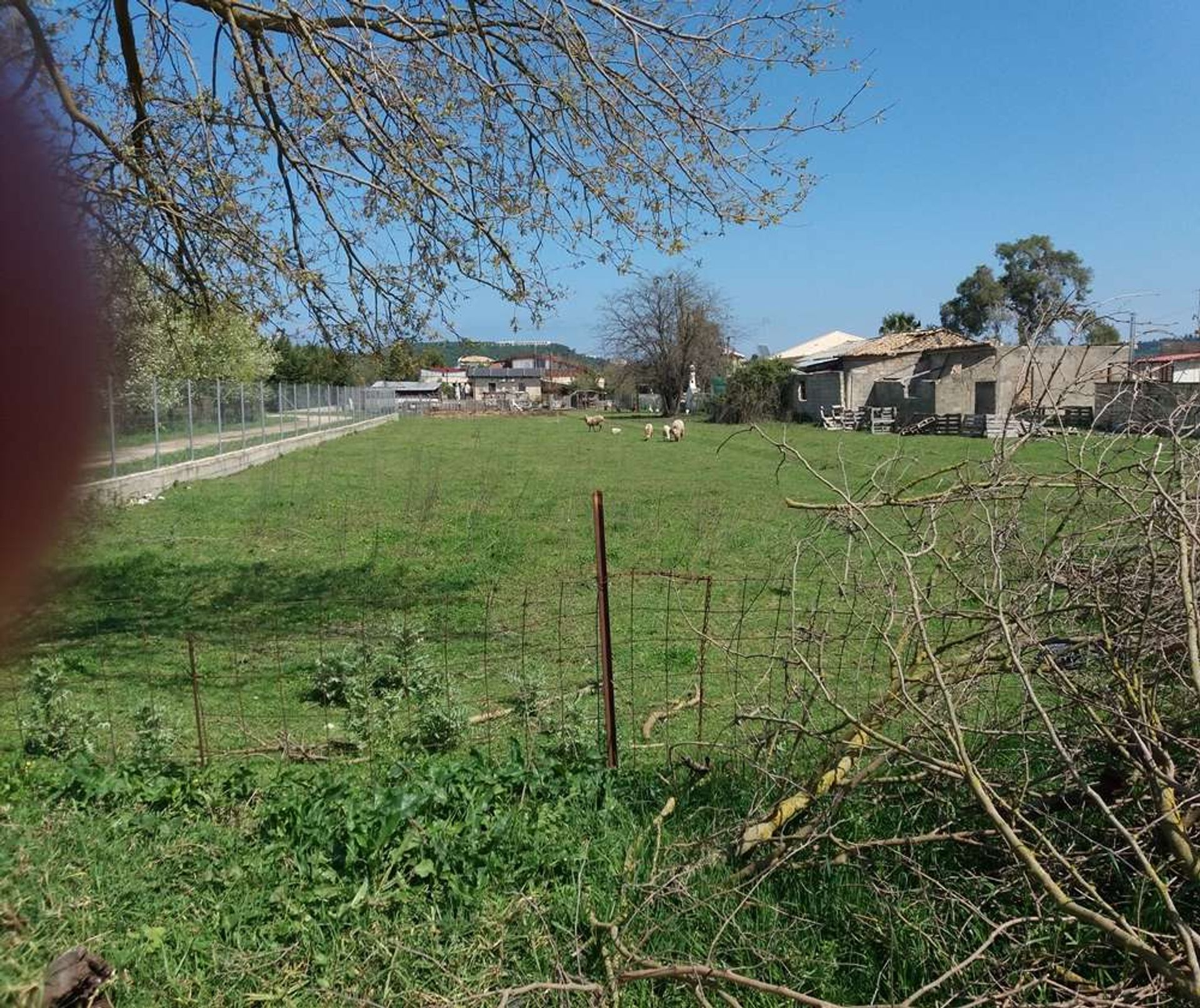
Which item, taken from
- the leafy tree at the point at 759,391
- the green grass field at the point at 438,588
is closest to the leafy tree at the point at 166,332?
the green grass field at the point at 438,588

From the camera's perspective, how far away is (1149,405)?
3.48m

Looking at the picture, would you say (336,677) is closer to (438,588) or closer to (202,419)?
(438,588)

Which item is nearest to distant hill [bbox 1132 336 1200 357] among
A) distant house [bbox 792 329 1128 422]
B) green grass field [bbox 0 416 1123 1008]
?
green grass field [bbox 0 416 1123 1008]

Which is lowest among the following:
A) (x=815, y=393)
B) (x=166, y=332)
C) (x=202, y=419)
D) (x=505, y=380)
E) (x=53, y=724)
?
(x=53, y=724)

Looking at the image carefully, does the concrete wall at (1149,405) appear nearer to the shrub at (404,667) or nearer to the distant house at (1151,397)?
the distant house at (1151,397)

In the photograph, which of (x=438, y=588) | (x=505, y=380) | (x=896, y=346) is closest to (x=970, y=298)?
(x=896, y=346)

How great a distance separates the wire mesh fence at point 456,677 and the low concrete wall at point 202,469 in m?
3.23

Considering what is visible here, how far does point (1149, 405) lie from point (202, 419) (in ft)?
68.0

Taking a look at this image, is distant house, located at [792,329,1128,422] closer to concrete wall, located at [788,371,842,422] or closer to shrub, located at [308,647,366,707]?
concrete wall, located at [788,371,842,422]

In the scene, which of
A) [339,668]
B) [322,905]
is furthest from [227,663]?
[322,905]

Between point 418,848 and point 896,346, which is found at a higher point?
point 896,346

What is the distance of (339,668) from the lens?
5.89 m

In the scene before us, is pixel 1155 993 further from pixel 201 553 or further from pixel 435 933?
pixel 201 553

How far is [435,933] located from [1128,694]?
2222 mm
